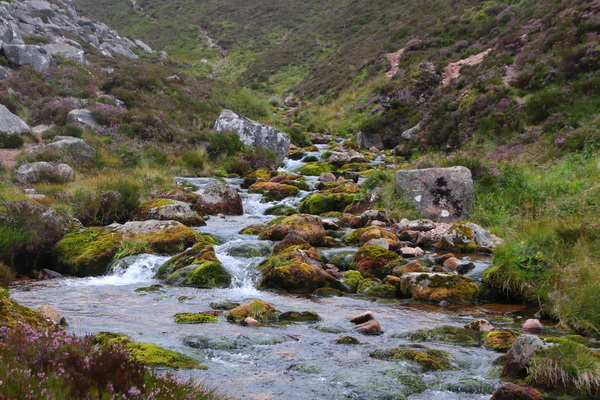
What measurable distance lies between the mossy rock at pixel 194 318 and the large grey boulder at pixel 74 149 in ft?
36.6

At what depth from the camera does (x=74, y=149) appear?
1536 cm

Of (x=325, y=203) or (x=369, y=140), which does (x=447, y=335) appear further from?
(x=369, y=140)

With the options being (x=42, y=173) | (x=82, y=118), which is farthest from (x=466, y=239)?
(x=82, y=118)

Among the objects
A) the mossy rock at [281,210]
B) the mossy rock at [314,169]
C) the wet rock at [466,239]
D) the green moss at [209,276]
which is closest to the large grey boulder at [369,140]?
the mossy rock at [314,169]

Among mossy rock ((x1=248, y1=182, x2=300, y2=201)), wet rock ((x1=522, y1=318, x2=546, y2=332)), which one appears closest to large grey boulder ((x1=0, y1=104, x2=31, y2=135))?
mossy rock ((x1=248, y1=182, x2=300, y2=201))

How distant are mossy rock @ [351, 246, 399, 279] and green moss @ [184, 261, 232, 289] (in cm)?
264

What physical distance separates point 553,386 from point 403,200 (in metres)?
8.77

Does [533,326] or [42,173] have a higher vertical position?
[42,173]

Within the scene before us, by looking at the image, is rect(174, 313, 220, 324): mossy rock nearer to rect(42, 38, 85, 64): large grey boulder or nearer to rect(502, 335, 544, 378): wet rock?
rect(502, 335, 544, 378): wet rock

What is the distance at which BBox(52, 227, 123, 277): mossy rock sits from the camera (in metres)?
8.93

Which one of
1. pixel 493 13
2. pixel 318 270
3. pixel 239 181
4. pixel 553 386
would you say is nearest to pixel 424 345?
pixel 553 386

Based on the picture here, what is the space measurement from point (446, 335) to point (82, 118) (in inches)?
743

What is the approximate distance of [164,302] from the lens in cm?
705

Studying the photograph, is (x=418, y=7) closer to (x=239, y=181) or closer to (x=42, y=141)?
(x=239, y=181)
